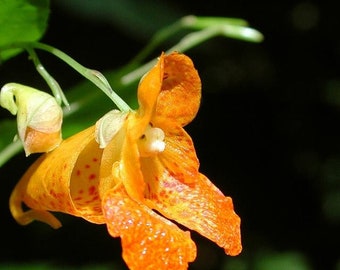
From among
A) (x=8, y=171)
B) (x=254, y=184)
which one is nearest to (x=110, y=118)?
(x=8, y=171)

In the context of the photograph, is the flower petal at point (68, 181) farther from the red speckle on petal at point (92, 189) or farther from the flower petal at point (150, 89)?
the flower petal at point (150, 89)

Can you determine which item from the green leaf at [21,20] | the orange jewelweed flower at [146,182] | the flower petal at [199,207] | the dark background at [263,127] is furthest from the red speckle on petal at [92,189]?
the dark background at [263,127]

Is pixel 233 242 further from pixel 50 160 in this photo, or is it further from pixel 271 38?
pixel 271 38

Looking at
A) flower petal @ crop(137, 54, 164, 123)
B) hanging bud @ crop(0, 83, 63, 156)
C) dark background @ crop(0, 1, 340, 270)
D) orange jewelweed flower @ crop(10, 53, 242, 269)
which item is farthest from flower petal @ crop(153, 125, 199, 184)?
dark background @ crop(0, 1, 340, 270)

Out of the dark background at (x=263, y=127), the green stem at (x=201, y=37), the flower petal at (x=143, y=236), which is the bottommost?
the dark background at (x=263, y=127)

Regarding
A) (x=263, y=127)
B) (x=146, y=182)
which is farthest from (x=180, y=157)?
(x=263, y=127)

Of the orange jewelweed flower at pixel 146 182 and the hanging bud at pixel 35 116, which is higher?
the hanging bud at pixel 35 116
